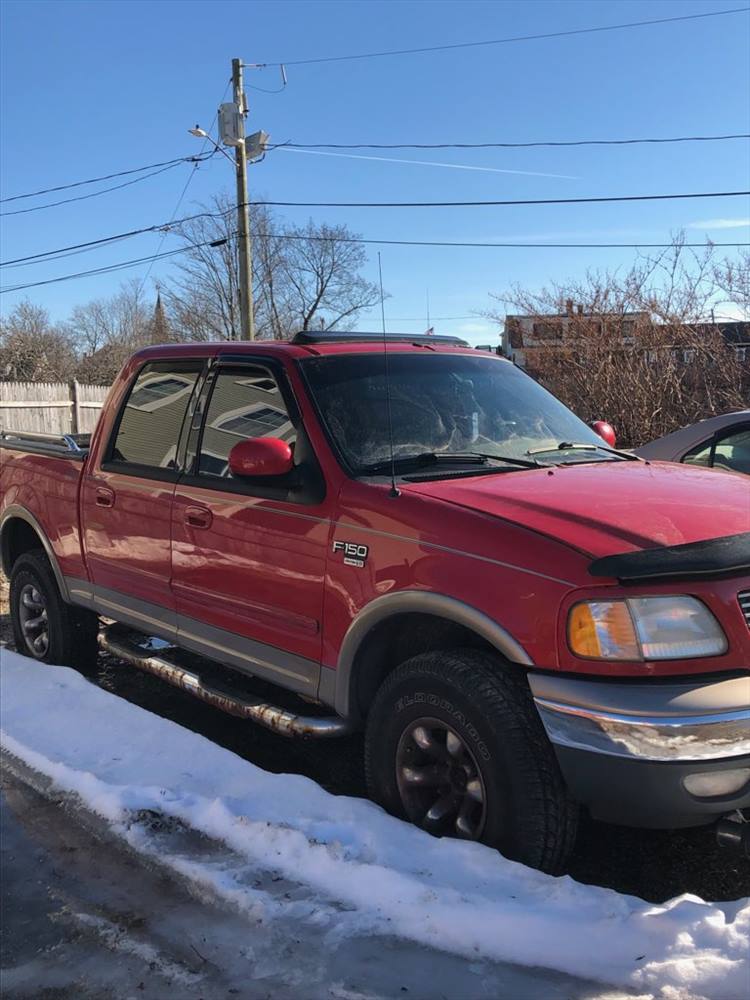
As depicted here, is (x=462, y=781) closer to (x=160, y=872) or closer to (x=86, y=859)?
(x=160, y=872)

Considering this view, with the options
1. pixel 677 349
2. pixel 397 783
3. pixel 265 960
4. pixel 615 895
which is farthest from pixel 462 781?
pixel 677 349

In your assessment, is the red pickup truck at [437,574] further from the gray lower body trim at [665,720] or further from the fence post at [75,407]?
the fence post at [75,407]

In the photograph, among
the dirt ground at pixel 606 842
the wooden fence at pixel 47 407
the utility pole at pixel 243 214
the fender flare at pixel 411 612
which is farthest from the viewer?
the utility pole at pixel 243 214

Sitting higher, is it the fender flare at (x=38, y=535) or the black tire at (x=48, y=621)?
the fender flare at (x=38, y=535)

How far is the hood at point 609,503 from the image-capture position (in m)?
2.66

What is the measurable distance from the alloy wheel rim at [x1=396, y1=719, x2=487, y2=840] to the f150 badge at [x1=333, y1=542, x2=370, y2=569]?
625 millimetres

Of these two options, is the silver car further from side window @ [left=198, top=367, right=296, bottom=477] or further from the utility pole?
the utility pole

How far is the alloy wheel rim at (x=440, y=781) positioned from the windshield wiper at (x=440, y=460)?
1045 millimetres

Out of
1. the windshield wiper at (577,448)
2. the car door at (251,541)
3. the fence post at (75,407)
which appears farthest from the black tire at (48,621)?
the fence post at (75,407)

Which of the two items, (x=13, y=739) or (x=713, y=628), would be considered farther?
(x=13, y=739)

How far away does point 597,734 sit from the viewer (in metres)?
2.46

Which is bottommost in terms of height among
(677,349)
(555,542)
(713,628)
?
(713,628)

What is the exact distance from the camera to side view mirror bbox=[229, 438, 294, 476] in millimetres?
3311

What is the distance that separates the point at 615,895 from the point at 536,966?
1.29ft
